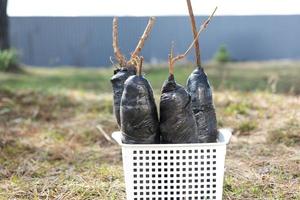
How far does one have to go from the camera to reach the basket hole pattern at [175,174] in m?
1.65

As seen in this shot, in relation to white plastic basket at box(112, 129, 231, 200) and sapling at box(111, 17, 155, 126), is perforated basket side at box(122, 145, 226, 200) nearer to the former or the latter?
white plastic basket at box(112, 129, 231, 200)

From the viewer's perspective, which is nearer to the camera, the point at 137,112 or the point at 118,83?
the point at 137,112

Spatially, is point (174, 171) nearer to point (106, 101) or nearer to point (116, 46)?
point (116, 46)

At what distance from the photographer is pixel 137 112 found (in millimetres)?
1644

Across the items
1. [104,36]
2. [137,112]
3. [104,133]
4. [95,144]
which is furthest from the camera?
[104,36]

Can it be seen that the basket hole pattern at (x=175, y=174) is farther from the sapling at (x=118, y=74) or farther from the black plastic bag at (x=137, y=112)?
the sapling at (x=118, y=74)

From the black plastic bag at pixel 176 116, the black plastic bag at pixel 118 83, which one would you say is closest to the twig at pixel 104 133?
the black plastic bag at pixel 118 83

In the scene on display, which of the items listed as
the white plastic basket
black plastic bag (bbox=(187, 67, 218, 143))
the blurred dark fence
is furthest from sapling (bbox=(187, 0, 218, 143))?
the blurred dark fence

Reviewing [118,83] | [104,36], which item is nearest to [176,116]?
[118,83]

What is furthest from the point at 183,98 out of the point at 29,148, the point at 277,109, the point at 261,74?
the point at 261,74

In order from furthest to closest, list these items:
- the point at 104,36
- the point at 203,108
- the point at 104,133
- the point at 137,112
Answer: the point at 104,36, the point at 104,133, the point at 203,108, the point at 137,112

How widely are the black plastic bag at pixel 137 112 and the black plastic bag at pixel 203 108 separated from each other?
0.20 meters

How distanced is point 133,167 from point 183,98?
283mm

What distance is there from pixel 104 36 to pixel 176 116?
7.27 metres
